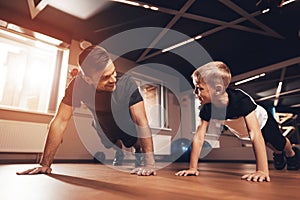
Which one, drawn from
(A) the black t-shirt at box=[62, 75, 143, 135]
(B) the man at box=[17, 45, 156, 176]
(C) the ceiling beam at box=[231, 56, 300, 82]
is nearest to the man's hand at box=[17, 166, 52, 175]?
(B) the man at box=[17, 45, 156, 176]

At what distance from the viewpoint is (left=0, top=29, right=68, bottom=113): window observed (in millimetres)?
3146

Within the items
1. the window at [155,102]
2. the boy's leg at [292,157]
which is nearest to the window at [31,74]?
the window at [155,102]

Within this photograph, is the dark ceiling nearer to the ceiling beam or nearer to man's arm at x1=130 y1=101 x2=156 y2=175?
the ceiling beam

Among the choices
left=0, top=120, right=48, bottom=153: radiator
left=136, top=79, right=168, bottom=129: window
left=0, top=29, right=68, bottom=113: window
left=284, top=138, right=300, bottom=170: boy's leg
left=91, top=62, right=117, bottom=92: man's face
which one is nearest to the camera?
left=91, top=62, right=117, bottom=92: man's face

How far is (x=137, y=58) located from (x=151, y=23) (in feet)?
4.02

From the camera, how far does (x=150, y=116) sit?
447cm

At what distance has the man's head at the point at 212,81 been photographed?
1204 millimetres

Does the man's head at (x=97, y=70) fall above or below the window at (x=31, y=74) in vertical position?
below

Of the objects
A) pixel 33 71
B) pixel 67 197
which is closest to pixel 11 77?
pixel 33 71

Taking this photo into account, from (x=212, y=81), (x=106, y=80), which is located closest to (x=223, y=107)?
(x=212, y=81)

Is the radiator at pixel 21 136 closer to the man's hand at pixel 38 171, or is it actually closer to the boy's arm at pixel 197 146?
the man's hand at pixel 38 171

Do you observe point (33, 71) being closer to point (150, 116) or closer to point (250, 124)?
point (150, 116)

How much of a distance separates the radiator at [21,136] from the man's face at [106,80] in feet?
6.18

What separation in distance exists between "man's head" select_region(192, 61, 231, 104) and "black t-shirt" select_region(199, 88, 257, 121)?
0.06 meters
